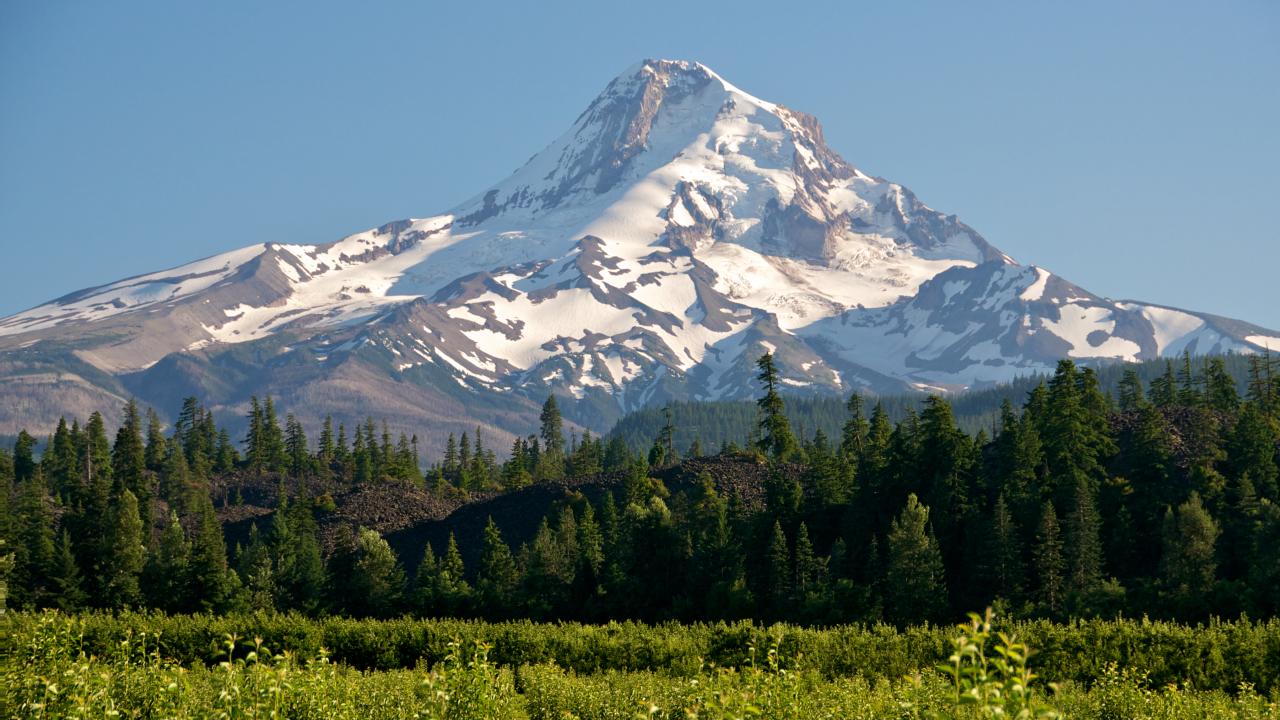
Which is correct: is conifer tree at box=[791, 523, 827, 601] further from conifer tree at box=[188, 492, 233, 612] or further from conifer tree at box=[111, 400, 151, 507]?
conifer tree at box=[111, 400, 151, 507]

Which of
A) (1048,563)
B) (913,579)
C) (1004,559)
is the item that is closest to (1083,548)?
(1048,563)

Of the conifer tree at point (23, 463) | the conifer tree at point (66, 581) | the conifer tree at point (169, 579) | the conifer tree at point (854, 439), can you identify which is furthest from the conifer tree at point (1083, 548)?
the conifer tree at point (23, 463)

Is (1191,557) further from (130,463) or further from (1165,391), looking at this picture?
(130,463)

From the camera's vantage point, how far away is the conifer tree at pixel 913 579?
81.1 metres

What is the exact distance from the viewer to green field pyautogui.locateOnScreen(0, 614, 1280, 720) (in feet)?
92.4

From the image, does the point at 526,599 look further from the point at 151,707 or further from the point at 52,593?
the point at 151,707

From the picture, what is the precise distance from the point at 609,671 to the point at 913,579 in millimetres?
33369

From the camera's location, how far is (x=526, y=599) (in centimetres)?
9406

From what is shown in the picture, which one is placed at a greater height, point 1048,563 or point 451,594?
point 1048,563

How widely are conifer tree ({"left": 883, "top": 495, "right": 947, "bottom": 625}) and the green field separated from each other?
1974 cm

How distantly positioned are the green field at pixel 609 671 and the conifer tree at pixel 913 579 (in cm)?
1974

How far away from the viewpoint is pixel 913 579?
81625 millimetres

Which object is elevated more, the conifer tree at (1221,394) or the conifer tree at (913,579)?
the conifer tree at (1221,394)

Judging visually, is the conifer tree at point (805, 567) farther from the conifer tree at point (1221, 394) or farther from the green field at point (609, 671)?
Result: the conifer tree at point (1221, 394)
